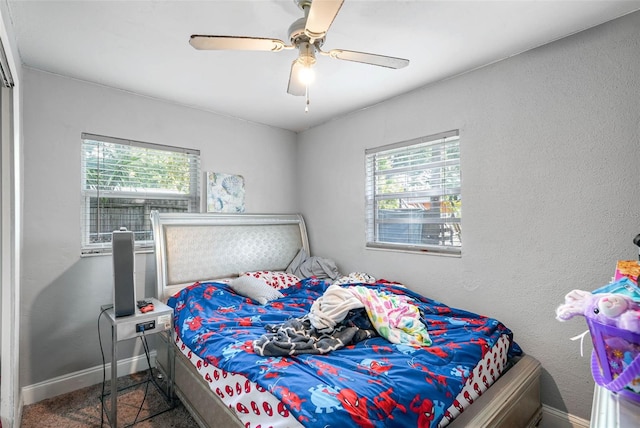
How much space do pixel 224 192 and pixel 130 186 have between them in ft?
2.82

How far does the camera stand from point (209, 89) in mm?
2682

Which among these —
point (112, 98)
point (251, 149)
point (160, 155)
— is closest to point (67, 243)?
point (160, 155)

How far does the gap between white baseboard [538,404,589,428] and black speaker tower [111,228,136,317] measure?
110 inches

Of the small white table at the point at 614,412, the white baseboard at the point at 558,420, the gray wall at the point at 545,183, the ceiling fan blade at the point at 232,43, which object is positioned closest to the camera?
the small white table at the point at 614,412

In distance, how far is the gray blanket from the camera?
1.57 m

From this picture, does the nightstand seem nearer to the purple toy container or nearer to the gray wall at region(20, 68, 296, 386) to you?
the gray wall at region(20, 68, 296, 386)

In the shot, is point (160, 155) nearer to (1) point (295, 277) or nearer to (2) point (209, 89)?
(2) point (209, 89)

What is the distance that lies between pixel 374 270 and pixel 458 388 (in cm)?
161

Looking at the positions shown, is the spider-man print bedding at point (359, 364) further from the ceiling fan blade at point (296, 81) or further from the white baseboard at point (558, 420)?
the ceiling fan blade at point (296, 81)

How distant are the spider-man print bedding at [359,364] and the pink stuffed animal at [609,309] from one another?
699mm

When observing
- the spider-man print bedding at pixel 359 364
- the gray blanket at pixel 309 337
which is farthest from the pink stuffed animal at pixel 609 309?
the gray blanket at pixel 309 337

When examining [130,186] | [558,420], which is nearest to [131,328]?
[130,186]

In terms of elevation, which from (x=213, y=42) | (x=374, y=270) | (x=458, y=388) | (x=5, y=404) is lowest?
(x=5, y=404)

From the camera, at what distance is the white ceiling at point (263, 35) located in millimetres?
1652
